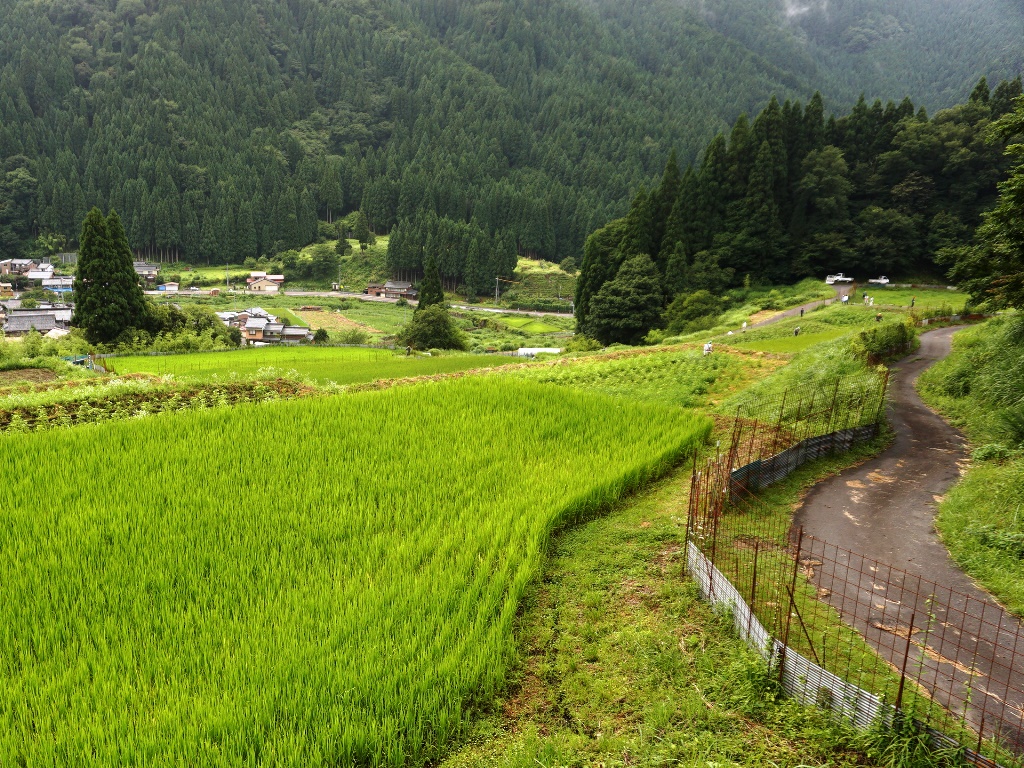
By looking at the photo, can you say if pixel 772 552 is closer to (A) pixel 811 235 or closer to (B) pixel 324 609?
(B) pixel 324 609

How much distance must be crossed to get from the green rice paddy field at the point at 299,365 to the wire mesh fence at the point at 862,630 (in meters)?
15.1

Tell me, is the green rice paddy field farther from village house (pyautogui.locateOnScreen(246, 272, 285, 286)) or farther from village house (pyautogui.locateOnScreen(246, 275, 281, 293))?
village house (pyautogui.locateOnScreen(246, 272, 285, 286))

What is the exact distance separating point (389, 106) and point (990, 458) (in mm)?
170148

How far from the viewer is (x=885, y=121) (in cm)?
4634

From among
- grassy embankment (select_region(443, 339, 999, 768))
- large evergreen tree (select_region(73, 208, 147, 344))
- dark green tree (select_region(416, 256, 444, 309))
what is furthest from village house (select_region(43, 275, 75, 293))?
grassy embankment (select_region(443, 339, 999, 768))

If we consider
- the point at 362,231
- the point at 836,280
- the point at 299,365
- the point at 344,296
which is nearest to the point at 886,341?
the point at 299,365

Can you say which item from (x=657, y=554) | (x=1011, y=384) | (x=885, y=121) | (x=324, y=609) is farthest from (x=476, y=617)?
(x=885, y=121)

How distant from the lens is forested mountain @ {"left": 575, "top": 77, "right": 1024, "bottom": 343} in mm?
41688

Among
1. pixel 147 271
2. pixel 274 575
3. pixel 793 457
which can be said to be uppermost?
pixel 147 271

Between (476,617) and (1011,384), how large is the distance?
40.7ft

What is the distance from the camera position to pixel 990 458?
9.73 meters

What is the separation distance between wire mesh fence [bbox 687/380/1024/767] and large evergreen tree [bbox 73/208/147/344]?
114 feet

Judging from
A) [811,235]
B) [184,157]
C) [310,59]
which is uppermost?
[310,59]

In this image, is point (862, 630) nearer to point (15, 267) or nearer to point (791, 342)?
point (791, 342)
